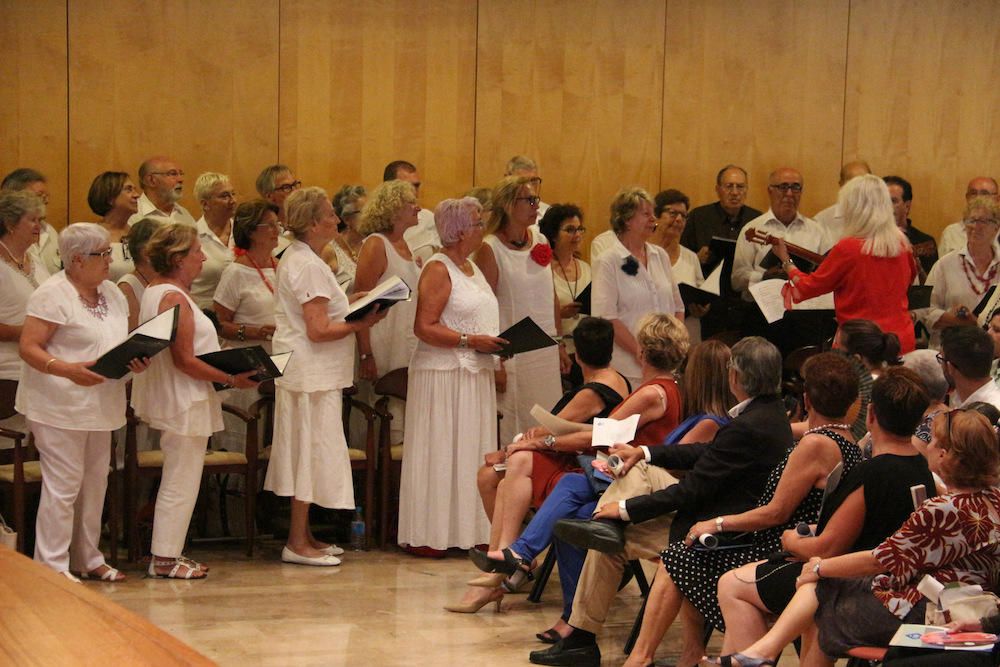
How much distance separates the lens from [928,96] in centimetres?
923

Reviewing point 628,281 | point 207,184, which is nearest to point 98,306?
point 207,184

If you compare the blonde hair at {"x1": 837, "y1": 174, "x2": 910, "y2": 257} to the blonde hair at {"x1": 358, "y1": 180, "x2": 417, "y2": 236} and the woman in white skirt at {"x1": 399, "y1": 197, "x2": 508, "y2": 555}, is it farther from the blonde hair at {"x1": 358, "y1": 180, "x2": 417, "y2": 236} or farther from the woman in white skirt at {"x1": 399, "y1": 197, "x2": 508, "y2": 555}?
the blonde hair at {"x1": 358, "y1": 180, "x2": 417, "y2": 236}

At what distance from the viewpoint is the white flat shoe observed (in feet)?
19.8

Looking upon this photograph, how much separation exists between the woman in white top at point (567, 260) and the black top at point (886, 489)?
3312 millimetres

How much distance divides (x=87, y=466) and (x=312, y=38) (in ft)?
11.7

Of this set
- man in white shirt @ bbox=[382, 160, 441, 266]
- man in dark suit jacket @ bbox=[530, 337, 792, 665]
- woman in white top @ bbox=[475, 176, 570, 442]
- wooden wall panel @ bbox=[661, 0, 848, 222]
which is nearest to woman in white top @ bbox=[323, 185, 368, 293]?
man in white shirt @ bbox=[382, 160, 441, 266]

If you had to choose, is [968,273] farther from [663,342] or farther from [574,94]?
[663,342]

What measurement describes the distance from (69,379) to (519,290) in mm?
2239

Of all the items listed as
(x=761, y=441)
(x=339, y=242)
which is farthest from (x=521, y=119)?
(x=761, y=441)

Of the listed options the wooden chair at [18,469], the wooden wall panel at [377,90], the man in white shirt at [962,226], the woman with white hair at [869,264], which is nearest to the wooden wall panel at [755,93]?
the man in white shirt at [962,226]

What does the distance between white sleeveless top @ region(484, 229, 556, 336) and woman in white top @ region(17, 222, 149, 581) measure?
189cm

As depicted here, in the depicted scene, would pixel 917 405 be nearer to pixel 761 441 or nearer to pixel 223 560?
pixel 761 441

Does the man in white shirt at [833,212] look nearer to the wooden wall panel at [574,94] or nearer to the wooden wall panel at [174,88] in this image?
the wooden wall panel at [574,94]

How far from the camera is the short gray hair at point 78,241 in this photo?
534 cm
